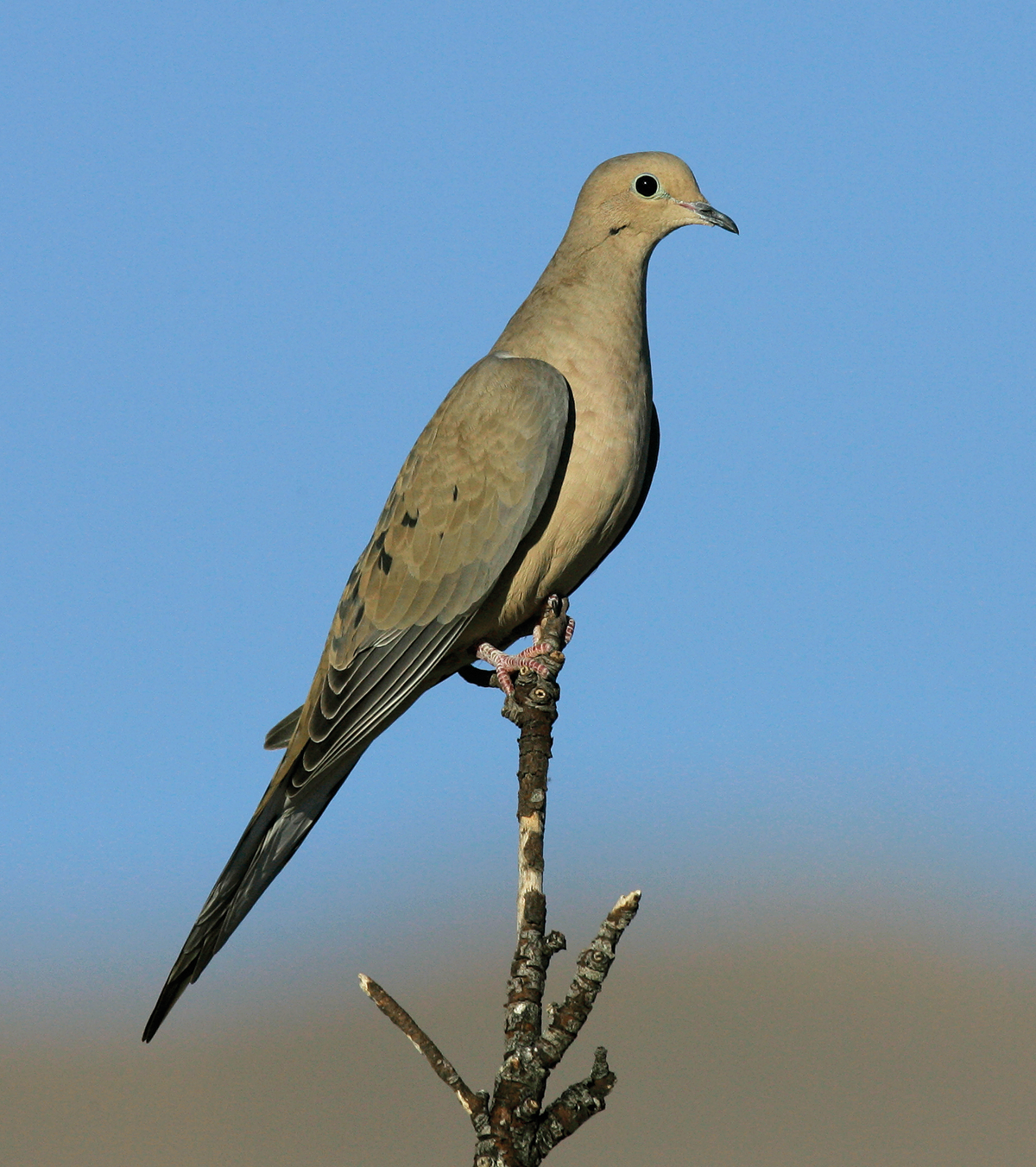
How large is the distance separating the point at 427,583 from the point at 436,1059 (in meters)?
2.35

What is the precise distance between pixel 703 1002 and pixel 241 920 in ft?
70.8

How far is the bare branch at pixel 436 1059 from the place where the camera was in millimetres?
3250

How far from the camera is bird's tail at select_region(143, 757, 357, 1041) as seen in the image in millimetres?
4645

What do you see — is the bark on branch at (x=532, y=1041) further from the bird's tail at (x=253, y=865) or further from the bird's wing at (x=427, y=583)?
the bird's wing at (x=427, y=583)

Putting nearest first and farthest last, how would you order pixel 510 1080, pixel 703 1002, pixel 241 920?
pixel 510 1080, pixel 241 920, pixel 703 1002

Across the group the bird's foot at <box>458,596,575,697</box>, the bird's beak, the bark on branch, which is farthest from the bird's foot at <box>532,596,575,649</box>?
the bird's beak

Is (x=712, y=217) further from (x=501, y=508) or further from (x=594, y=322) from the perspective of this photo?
(x=501, y=508)

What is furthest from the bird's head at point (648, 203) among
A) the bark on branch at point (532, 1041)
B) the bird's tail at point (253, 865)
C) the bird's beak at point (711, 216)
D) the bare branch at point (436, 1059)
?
the bare branch at point (436, 1059)

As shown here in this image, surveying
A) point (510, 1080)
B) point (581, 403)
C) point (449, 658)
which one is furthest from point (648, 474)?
point (510, 1080)

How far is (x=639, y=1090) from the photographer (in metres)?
21.1

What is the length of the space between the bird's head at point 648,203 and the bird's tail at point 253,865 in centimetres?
238

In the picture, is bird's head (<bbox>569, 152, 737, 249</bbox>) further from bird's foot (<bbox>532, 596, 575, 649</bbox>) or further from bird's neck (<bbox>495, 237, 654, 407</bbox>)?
bird's foot (<bbox>532, 596, 575, 649</bbox>)

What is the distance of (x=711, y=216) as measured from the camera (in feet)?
18.7

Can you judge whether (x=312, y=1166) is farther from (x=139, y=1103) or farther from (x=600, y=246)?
(x=600, y=246)
